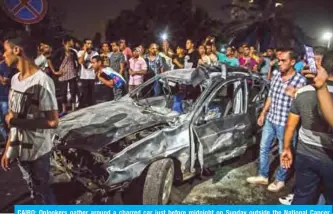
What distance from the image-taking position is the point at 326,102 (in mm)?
2279

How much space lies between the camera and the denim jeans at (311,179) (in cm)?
266

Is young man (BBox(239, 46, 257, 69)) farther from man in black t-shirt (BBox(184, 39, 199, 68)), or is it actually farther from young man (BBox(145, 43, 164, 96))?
young man (BBox(145, 43, 164, 96))

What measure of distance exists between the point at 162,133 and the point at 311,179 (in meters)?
1.60

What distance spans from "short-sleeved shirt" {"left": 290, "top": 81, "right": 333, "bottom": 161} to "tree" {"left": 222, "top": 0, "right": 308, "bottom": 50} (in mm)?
25967

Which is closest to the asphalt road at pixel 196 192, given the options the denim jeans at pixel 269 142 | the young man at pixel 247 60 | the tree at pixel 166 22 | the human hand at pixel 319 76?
the denim jeans at pixel 269 142

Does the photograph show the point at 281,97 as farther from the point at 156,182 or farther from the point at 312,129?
the point at 156,182

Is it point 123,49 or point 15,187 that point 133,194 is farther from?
point 123,49

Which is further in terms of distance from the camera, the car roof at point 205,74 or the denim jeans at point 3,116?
the denim jeans at point 3,116

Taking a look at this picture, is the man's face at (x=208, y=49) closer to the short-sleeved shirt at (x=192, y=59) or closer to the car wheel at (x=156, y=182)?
the short-sleeved shirt at (x=192, y=59)

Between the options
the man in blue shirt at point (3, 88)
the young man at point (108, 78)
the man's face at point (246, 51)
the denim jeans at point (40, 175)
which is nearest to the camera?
the denim jeans at point (40, 175)

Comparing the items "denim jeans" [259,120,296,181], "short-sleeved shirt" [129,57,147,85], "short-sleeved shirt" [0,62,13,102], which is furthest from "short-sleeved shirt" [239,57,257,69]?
"short-sleeved shirt" [0,62,13,102]

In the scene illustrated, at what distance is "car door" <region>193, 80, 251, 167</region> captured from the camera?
13.6ft

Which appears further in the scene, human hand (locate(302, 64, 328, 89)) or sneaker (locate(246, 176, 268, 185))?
sneaker (locate(246, 176, 268, 185))

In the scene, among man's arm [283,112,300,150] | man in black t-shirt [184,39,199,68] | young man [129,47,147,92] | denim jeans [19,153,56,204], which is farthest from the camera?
man in black t-shirt [184,39,199,68]
